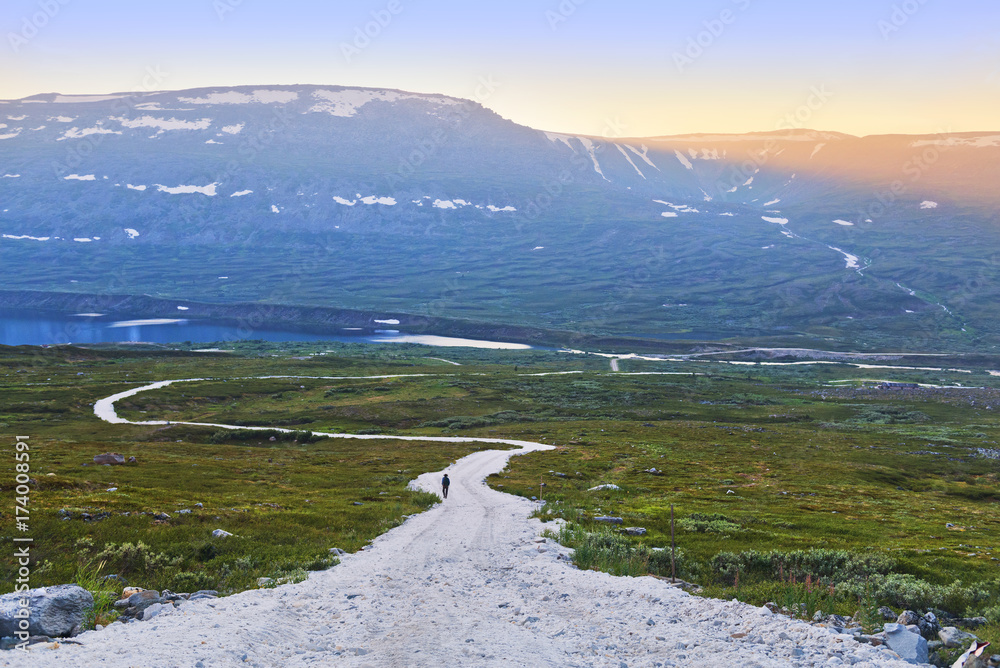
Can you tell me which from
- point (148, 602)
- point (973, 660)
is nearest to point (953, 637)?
point (973, 660)

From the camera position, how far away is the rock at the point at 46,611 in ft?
50.5

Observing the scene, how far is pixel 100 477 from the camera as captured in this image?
45906 mm

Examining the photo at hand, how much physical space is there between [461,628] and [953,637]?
46.1ft

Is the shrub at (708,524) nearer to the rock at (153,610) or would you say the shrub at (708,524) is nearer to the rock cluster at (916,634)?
the rock cluster at (916,634)

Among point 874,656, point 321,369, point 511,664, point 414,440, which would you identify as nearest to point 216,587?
point 511,664

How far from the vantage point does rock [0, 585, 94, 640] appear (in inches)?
606

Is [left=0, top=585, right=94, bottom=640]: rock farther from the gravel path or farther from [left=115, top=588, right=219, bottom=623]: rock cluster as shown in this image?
[left=115, top=588, right=219, bottom=623]: rock cluster

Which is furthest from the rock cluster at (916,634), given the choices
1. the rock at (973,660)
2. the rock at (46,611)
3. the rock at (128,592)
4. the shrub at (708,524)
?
the rock at (46,611)

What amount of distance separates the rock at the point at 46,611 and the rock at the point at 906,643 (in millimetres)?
22131

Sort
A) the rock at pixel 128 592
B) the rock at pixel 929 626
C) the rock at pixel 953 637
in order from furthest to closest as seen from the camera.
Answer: the rock at pixel 128 592 < the rock at pixel 929 626 < the rock at pixel 953 637

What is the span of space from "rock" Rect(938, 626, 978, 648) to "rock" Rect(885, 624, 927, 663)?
0.63 metres

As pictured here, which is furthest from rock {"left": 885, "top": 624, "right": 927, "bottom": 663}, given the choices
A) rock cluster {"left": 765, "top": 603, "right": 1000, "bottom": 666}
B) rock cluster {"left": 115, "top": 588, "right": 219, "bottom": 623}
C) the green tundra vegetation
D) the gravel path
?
rock cluster {"left": 115, "top": 588, "right": 219, "bottom": 623}

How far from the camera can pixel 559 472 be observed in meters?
62.5

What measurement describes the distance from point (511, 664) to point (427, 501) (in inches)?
1155
